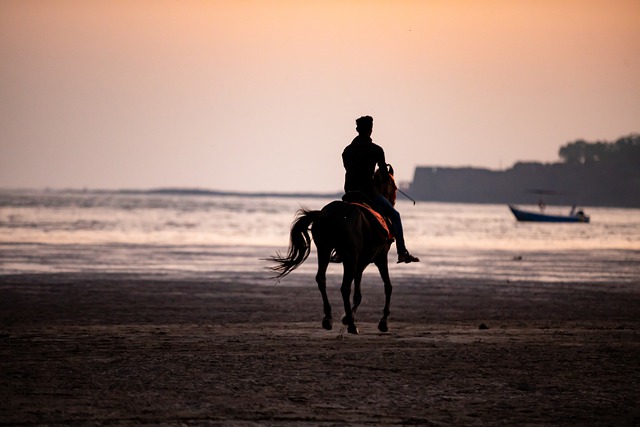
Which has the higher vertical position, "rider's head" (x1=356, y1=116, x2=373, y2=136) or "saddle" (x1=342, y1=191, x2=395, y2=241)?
"rider's head" (x1=356, y1=116, x2=373, y2=136)

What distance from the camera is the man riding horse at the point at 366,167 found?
51.4 ft

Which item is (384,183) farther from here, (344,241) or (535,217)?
(535,217)

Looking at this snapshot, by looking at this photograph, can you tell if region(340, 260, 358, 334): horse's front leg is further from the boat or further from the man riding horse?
the boat

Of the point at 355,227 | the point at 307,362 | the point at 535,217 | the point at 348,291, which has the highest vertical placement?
the point at 355,227

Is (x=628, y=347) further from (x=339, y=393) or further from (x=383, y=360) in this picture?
(x=339, y=393)

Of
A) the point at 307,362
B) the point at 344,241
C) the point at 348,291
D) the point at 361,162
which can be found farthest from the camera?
the point at 361,162

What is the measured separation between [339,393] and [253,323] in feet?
21.8

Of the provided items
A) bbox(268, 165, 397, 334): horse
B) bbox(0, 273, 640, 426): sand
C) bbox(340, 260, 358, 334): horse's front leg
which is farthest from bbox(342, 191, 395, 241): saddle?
bbox(0, 273, 640, 426): sand

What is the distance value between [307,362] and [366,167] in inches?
176

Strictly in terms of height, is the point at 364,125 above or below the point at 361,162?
above

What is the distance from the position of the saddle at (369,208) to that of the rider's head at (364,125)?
875mm

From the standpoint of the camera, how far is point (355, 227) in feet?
48.6

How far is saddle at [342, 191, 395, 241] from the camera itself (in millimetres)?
15344

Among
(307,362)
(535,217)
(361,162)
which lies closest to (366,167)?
(361,162)
